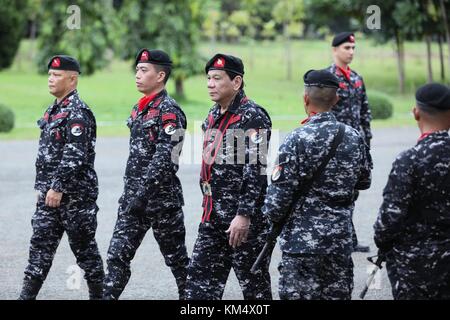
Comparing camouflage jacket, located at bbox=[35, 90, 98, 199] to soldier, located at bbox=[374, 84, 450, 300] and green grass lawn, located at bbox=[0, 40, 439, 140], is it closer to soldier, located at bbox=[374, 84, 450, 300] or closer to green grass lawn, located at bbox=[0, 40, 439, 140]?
soldier, located at bbox=[374, 84, 450, 300]

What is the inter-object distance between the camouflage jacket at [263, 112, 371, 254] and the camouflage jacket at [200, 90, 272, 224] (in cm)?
60

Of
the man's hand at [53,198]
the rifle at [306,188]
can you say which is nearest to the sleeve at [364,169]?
the rifle at [306,188]

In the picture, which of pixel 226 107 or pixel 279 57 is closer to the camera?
pixel 226 107

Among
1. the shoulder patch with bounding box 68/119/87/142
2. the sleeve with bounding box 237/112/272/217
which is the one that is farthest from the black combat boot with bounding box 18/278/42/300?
the sleeve with bounding box 237/112/272/217

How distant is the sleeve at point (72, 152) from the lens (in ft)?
21.7

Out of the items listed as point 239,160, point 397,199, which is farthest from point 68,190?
point 397,199

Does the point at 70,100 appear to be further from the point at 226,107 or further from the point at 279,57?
the point at 279,57

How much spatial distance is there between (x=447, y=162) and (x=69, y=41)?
84.6ft

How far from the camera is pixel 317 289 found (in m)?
5.30

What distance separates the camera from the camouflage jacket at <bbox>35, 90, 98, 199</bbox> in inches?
261

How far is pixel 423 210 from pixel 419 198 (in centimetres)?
7

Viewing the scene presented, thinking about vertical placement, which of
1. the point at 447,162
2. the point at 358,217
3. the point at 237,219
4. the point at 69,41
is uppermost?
the point at 69,41

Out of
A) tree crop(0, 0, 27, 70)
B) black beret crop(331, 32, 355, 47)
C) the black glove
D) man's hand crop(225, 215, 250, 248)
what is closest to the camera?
man's hand crop(225, 215, 250, 248)

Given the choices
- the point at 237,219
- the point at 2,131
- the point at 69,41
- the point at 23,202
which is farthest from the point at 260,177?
the point at 69,41
